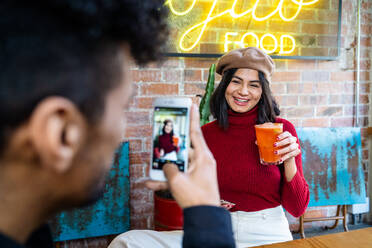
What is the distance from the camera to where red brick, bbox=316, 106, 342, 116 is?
2434 mm

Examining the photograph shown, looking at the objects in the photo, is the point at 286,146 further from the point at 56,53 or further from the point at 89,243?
the point at 89,243

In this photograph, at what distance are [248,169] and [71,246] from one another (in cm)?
135

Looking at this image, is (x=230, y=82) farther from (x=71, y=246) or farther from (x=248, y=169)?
(x=71, y=246)

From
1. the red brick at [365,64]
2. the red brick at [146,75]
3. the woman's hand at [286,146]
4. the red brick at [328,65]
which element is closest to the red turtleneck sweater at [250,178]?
the woman's hand at [286,146]

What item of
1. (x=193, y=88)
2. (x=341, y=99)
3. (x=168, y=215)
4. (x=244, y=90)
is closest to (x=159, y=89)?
(x=193, y=88)

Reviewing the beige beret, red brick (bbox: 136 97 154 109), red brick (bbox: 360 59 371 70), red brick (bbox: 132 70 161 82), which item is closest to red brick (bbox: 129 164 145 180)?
red brick (bbox: 136 97 154 109)

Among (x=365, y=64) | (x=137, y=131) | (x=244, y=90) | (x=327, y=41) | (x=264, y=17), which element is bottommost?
(x=137, y=131)

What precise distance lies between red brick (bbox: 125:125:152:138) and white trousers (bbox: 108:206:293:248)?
0.87 m

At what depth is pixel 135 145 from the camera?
2.12 metres

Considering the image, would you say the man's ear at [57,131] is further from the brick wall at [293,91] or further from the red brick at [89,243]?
the red brick at [89,243]

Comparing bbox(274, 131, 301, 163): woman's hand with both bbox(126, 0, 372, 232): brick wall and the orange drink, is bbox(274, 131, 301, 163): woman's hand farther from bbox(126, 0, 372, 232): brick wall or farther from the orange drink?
bbox(126, 0, 372, 232): brick wall

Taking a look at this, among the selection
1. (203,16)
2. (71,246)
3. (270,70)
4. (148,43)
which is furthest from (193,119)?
(71,246)

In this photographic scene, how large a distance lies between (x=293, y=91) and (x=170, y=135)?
6.05 feet

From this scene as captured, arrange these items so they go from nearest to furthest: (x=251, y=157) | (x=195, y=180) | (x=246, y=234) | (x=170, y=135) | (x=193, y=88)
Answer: (x=195, y=180) < (x=170, y=135) < (x=246, y=234) < (x=251, y=157) < (x=193, y=88)
